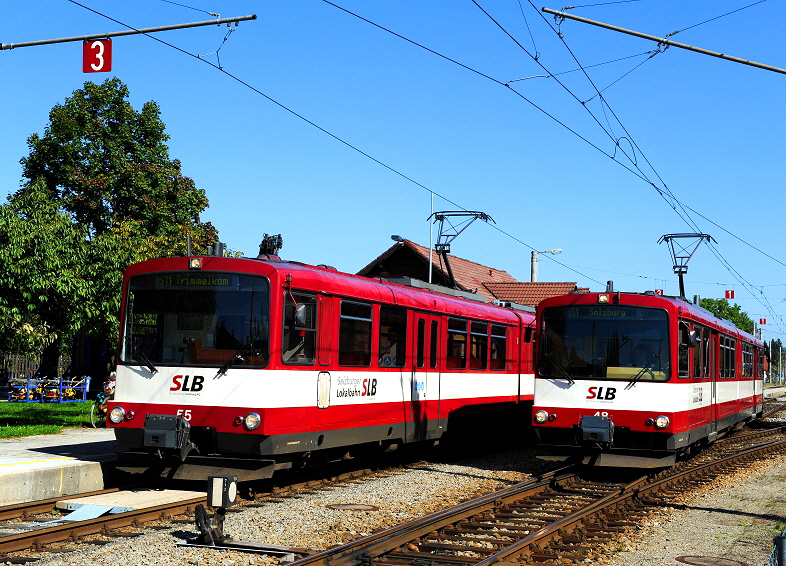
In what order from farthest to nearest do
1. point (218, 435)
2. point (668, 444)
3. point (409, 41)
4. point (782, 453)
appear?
point (782, 453), point (409, 41), point (668, 444), point (218, 435)

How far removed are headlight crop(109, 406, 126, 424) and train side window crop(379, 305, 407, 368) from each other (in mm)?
Answer: 4186

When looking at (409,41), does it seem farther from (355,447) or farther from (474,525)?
(474,525)

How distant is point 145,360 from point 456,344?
7355mm

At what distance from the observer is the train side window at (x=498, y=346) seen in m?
20.4

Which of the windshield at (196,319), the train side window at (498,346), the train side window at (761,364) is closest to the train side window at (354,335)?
the windshield at (196,319)

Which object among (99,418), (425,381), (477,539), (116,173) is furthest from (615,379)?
(116,173)

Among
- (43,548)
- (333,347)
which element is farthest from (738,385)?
(43,548)

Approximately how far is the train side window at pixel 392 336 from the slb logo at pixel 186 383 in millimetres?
3567

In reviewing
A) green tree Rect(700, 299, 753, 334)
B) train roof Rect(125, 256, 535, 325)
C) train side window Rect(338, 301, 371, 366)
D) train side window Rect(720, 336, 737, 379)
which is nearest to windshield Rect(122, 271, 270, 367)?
train roof Rect(125, 256, 535, 325)

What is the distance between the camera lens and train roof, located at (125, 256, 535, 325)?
12430 millimetres

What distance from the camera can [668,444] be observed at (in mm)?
14547

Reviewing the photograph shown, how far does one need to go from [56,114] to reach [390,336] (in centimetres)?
2856

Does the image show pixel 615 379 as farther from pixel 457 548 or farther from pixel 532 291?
pixel 532 291

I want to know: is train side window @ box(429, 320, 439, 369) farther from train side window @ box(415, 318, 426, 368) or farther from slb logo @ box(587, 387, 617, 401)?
slb logo @ box(587, 387, 617, 401)
